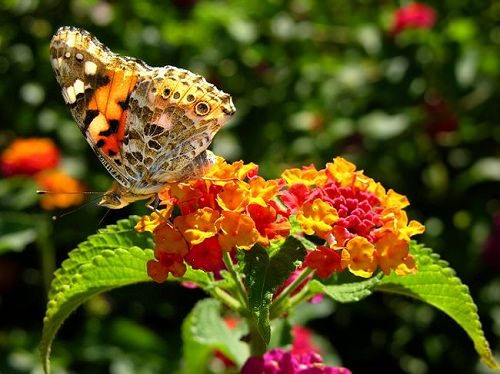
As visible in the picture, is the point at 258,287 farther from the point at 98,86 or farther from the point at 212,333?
the point at 98,86

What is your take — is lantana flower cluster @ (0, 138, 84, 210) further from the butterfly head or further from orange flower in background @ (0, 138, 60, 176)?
the butterfly head

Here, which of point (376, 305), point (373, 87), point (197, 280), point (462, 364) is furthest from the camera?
point (373, 87)

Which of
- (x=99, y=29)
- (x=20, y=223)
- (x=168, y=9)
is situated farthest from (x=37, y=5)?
(x=20, y=223)

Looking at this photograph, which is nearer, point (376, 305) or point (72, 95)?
point (72, 95)

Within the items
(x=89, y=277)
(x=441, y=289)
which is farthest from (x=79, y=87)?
(x=441, y=289)

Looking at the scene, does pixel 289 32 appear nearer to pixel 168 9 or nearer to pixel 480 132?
pixel 168 9

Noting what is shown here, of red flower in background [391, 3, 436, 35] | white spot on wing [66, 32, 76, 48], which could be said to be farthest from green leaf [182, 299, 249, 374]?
red flower in background [391, 3, 436, 35]

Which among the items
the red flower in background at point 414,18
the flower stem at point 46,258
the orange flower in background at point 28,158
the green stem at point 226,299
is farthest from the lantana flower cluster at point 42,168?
the green stem at point 226,299
